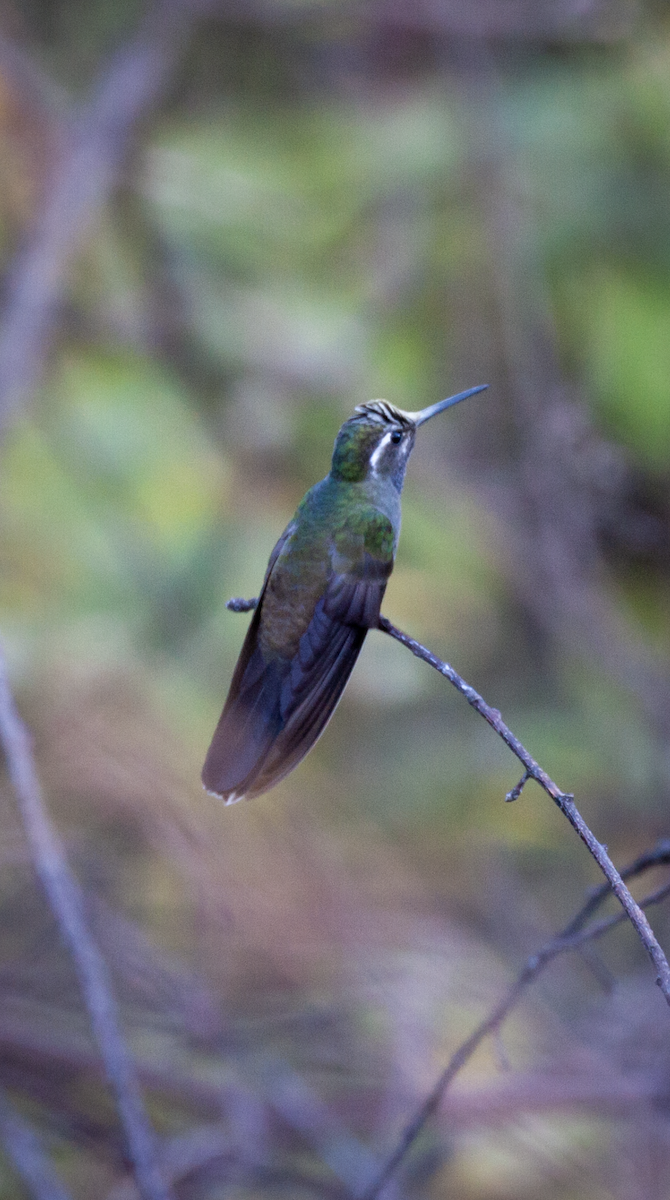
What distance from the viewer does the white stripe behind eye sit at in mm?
2355

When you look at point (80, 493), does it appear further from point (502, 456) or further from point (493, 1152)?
point (493, 1152)

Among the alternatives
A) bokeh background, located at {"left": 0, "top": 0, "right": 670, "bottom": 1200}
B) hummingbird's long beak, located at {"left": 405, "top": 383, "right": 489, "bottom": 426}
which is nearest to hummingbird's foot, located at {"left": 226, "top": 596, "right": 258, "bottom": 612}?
hummingbird's long beak, located at {"left": 405, "top": 383, "right": 489, "bottom": 426}

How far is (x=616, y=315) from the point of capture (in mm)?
6906

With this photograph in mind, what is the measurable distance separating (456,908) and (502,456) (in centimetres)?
294

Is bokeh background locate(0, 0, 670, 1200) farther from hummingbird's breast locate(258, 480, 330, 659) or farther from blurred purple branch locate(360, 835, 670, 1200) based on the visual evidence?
blurred purple branch locate(360, 835, 670, 1200)

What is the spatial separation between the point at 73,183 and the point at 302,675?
16.3 ft

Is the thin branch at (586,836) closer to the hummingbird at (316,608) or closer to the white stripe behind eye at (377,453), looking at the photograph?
the hummingbird at (316,608)

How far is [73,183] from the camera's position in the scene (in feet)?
20.7

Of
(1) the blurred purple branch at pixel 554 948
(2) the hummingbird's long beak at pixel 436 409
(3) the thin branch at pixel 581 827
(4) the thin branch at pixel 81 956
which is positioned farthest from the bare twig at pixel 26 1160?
(2) the hummingbird's long beak at pixel 436 409

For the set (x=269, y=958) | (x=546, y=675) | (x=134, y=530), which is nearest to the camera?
(x=269, y=958)

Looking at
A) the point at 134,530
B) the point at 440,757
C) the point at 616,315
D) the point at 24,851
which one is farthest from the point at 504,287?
the point at 24,851

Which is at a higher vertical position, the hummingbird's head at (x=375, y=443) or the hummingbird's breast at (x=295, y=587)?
the hummingbird's head at (x=375, y=443)

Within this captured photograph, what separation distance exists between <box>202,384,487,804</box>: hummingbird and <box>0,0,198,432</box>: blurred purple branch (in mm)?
3521

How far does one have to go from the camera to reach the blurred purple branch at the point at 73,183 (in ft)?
18.7
